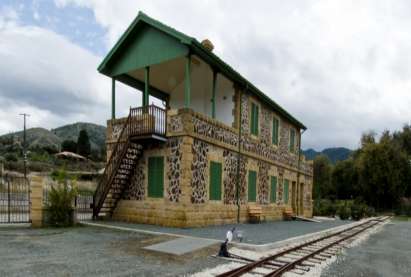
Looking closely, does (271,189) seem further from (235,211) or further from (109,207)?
(109,207)

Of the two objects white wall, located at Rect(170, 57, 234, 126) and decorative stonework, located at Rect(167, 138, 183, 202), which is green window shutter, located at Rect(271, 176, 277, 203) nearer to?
white wall, located at Rect(170, 57, 234, 126)

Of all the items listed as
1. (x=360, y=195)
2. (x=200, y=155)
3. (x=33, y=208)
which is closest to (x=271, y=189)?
(x=200, y=155)

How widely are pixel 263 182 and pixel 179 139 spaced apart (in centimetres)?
775

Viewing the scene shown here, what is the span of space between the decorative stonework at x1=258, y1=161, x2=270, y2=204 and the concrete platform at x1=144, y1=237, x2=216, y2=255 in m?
9.20

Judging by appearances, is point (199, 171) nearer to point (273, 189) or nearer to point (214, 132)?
point (214, 132)

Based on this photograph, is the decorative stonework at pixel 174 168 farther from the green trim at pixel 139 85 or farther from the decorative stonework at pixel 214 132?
the green trim at pixel 139 85

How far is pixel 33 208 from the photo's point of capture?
11.1 m

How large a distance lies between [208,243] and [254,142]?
30.0 feet

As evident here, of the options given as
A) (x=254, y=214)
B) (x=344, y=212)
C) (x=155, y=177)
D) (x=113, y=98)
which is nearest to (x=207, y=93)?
(x=113, y=98)

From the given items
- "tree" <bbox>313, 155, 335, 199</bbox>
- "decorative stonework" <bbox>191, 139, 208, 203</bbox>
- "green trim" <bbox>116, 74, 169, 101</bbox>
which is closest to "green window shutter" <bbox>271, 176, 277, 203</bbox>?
"decorative stonework" <bbox>191, 139, 208, 203</bbox>

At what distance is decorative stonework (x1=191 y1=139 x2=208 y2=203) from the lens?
12484mm

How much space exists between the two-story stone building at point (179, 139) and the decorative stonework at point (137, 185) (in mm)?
41

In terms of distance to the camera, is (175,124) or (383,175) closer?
(175,124)

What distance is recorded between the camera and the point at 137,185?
13.8 meters
